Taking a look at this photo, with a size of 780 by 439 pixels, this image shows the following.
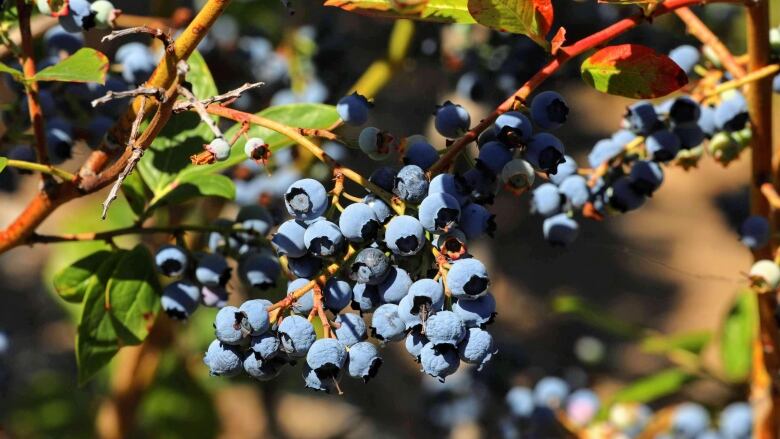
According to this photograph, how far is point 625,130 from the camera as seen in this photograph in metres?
1.19

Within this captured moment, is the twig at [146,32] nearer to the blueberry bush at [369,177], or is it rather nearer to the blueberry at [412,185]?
the blueberry bush at [369,177]

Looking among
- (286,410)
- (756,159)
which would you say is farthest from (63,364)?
(756,159)

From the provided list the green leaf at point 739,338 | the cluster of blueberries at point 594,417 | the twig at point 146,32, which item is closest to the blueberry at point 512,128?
the twig at point 146,32

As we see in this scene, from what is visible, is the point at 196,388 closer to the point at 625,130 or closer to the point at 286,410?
the point at 286,410

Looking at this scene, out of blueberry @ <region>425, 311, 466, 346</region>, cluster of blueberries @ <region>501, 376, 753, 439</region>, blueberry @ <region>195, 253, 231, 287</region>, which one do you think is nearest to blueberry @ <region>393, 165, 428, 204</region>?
blueberry @ <region>425, 311, 466, 346</region>

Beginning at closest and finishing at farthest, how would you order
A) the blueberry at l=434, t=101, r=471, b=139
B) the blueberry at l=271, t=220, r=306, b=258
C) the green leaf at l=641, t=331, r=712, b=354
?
the blueberry at l=271, t=220, r=306, b=258 < the blueberry at l=434, t=101, r=471, b=139 < the green leaf at l=641, t=331, r=712, b=354

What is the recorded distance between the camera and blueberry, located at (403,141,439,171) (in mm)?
890

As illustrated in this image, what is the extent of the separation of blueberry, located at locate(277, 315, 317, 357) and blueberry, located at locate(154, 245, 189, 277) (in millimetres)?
299

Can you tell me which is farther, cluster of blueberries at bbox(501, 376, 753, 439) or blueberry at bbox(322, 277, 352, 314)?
cluster of blueberries at bbox(501, 376, 753, 439)

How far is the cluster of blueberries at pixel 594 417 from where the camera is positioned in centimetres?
172

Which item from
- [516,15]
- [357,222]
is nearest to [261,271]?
[357,222]

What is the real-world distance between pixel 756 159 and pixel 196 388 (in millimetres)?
1508

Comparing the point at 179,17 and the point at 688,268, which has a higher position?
the point at 179,17

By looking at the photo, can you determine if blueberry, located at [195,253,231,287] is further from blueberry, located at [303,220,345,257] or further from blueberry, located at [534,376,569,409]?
blueberry, located at [534,376,569,409]
